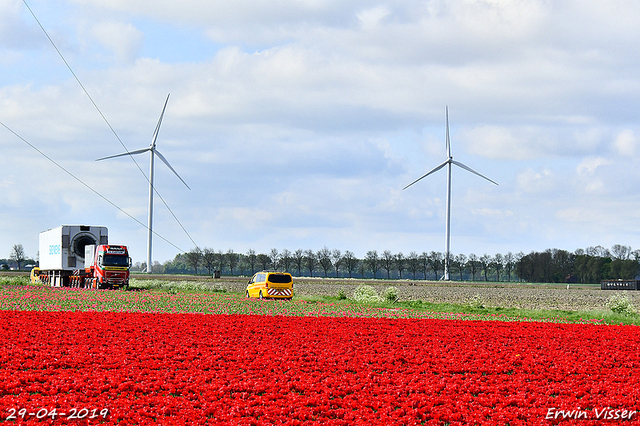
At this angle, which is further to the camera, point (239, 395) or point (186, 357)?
point (186, 357)

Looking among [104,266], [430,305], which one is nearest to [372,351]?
[430,305]

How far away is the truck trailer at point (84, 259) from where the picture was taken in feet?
177

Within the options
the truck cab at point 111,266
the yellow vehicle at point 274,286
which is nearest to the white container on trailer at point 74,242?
the truck cab at point 111,266

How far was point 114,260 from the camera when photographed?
54156 millimetres

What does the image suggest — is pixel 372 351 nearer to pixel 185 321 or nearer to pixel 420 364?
pixel 420 364

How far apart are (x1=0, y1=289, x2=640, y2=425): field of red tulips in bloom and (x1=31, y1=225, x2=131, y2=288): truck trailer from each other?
1188 inches

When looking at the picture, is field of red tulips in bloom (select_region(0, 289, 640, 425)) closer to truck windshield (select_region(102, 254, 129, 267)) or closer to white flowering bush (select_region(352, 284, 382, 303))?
white flowering bush (select_region(352, 284, 382, 303))

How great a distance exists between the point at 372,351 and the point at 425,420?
691 cm

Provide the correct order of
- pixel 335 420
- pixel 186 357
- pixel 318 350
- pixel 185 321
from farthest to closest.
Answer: pixel 185 321, pixel 318 350, pixel 186 357, pixel 335 420

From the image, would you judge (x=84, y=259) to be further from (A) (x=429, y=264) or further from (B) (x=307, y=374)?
(A) (x=429, y=264)

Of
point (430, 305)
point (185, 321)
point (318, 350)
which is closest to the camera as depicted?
point (318, 350)

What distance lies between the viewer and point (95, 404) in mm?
11203

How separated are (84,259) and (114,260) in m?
7.23

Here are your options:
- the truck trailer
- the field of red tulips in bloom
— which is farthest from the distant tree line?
the field of red tulips in bloom
